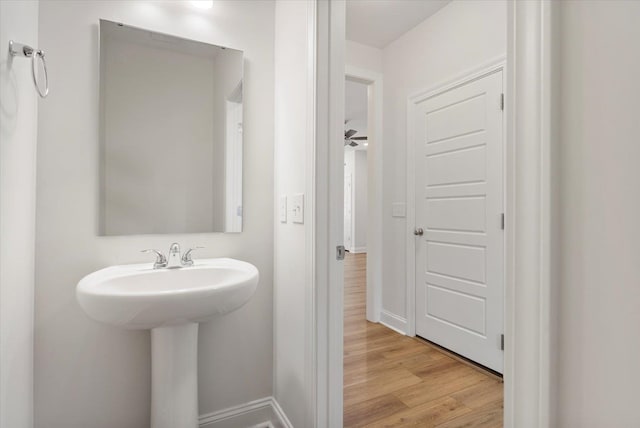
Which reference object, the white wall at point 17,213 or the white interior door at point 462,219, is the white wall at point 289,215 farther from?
the white interior door at point 462,219

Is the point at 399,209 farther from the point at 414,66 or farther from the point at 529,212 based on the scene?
the point at 529,212

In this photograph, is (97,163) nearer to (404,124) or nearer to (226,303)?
(226,303)

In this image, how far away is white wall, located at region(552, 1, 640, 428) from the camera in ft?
1.47

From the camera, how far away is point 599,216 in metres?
0.48

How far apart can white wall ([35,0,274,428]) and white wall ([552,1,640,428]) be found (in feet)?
4.60

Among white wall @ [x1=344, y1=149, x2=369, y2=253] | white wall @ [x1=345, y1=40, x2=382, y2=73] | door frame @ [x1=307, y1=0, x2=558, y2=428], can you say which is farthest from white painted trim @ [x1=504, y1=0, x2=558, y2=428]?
white wall @ [x1=344, y1=149, x2=369, y2=253]

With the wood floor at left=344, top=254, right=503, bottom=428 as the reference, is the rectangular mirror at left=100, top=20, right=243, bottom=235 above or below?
above

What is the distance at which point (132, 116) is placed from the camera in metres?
1.44

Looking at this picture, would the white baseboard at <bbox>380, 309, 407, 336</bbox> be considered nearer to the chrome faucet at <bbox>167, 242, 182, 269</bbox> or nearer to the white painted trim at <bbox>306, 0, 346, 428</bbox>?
the white painted trim at <bbox>306, 0, 346, 428</bbox>

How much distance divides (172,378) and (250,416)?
0.58 meters

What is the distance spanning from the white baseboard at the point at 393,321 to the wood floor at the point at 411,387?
0.09m

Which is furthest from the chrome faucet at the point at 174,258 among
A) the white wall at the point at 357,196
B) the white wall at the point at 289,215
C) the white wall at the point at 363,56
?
the white wall at the point at 357,196

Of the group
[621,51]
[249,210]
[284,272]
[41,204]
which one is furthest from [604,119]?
[41,204]

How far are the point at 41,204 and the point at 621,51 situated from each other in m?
1.74
